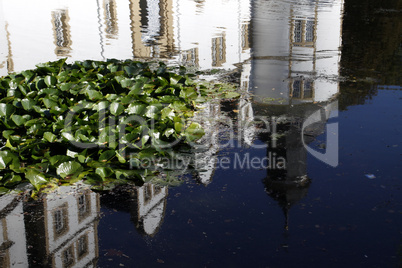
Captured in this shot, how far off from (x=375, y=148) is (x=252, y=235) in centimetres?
269

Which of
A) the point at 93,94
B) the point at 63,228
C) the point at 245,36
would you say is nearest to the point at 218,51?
the point at 245,36

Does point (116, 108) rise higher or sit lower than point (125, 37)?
lower

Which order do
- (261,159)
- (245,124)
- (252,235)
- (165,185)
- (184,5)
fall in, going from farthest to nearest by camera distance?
1. (184,5)
2. (245,124)
3. (261,159)
4. (165,185)
5. (252,235)

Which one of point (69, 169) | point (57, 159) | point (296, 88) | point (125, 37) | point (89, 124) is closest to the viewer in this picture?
point (69, 169)

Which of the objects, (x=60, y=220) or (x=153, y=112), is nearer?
(x=60, y=220)

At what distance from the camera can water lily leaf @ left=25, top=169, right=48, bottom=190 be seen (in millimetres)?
5138

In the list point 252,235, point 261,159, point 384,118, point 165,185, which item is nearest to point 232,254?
point 252,235

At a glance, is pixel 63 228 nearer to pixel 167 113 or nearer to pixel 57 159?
pixel 57 159

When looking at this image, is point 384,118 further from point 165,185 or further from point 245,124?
point 165,185

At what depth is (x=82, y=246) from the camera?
4.21 meters

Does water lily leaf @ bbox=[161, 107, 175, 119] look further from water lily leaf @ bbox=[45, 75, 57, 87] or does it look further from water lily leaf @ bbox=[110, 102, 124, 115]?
water lily leaf @ bbox=[45, 75, 57, 87]

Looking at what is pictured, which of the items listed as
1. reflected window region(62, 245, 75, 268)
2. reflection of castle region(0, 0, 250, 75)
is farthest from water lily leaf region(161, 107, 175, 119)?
reflection of castle region(0, 0, 250, 75)

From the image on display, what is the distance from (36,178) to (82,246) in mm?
1335

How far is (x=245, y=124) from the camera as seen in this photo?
23.8 feet
